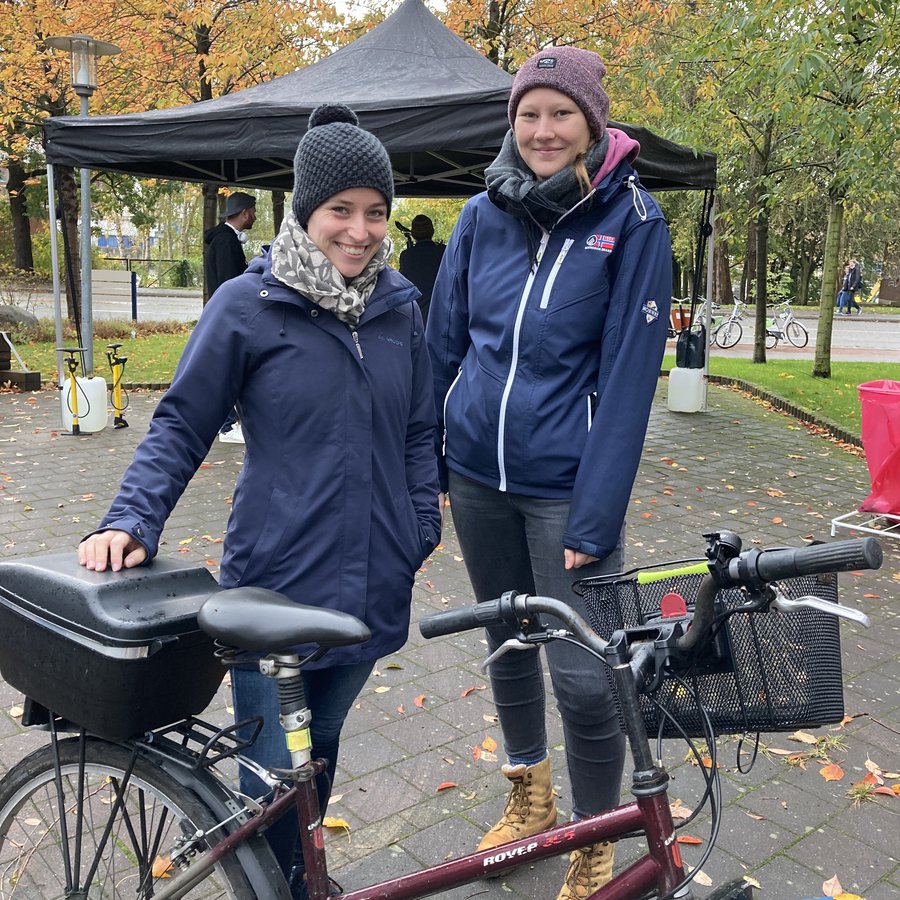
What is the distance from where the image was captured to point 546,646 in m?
2.55

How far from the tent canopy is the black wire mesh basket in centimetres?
514

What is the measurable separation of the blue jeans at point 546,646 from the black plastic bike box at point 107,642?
93 centimetres

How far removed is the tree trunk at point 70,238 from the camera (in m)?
9.24

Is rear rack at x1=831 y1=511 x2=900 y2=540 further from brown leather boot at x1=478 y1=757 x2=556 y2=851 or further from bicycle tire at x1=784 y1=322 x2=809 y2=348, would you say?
bicycle tire at x1=784 y1=322 x2=809 y2=348

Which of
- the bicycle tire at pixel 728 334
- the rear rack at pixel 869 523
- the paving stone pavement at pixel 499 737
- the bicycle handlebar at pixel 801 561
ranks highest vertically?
the bicycle handlebar at pixel 801 561

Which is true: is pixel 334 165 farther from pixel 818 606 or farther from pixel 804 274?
pixel 804 274

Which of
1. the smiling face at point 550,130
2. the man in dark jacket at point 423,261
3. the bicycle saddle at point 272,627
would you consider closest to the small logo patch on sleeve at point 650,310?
the smiling face at point 550,130

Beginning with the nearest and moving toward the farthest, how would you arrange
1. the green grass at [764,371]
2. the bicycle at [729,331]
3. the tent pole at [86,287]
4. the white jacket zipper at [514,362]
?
the white jacket zipper at [514,362], the tent pole at [86,287], the green grass at [764,371], the bicycle at [729,331]

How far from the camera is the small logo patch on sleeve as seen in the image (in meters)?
2.29

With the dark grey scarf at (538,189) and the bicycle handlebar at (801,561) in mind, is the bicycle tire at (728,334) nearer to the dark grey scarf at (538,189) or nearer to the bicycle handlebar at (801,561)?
the dark grey scarf at (538,189)

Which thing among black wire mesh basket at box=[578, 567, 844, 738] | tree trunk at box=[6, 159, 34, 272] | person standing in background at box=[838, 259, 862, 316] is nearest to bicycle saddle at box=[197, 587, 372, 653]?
black wire mesh basket at box=[578, 567, 844, 738]

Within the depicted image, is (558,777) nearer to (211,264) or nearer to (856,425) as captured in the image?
(211,264)

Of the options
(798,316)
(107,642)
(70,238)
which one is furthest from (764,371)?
(798,316)

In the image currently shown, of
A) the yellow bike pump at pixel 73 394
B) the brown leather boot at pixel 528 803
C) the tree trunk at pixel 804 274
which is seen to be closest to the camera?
the brown leather boot at pixel 528 803
